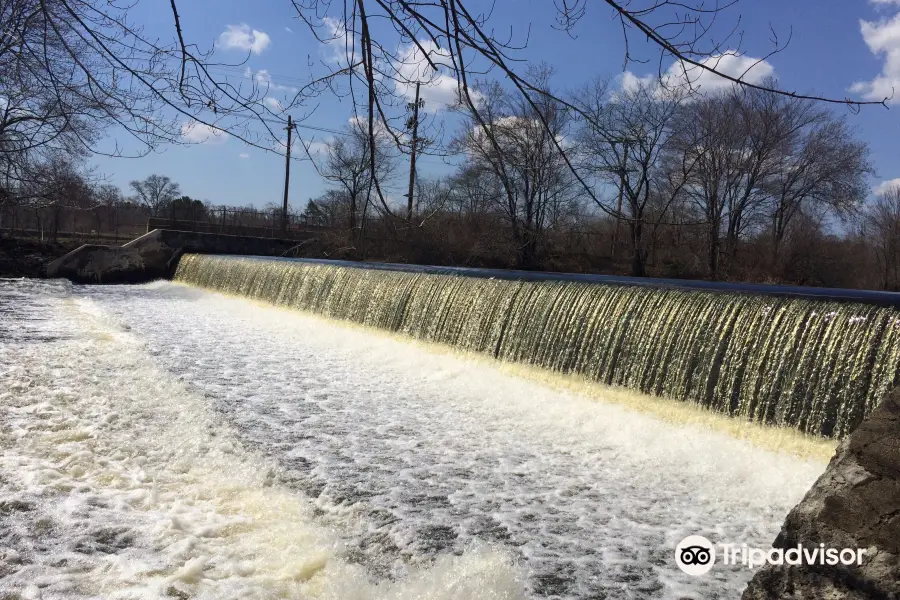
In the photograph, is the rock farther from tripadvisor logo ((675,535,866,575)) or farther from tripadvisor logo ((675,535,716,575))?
tripadvisor logo ((675,535,716,575))

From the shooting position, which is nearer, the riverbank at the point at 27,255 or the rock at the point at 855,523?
the rock at the point at 855,523

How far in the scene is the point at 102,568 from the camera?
2744 millimetres

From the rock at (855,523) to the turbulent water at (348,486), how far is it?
128 centimetres

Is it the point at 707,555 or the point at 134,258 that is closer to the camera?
the point at 707,555

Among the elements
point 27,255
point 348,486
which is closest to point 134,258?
point 27,255

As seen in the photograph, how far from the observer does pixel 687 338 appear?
253 inches

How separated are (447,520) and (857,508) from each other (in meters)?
2.22

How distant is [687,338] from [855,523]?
5.00 metres

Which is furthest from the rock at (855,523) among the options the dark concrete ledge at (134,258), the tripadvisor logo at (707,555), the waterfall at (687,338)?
the dark concrete ledge at (134,258)

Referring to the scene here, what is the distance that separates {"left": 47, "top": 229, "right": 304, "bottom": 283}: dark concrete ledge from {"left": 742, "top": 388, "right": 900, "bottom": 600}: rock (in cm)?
1858

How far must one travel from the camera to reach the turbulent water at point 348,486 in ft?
9.32

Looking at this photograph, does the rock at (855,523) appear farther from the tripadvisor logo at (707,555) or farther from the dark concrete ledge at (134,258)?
the dark concrete ledge at (134,258)

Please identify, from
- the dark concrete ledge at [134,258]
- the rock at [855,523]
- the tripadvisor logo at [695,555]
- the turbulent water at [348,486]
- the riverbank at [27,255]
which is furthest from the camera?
the riverbank at [27,255]

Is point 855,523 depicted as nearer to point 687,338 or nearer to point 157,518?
point 157,518
